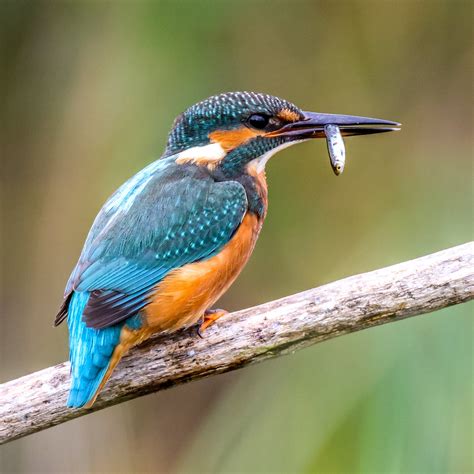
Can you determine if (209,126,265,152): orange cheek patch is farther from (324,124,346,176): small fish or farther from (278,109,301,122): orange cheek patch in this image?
(324,124,346,176): small fish

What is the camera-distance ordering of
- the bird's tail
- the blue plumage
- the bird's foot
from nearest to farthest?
the bird's tail → the blue plumage → the bird's foot

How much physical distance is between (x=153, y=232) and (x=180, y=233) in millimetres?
85

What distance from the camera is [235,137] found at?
2.76 meters

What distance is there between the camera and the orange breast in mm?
2506

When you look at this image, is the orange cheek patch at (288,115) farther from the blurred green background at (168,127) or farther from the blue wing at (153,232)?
the blurred green background at (168,127)

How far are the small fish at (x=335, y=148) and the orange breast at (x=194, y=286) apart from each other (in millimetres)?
325

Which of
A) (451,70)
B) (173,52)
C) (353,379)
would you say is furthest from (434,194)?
(173,52)

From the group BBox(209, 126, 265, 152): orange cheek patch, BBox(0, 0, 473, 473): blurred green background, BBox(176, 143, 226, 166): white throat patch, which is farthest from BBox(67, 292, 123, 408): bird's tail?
BBox(0, 0, 473, 473): blurred green background

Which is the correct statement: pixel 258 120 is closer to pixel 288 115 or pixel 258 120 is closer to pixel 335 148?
pixel 288 115

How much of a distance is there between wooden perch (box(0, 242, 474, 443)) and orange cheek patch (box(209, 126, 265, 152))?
23.3 inches

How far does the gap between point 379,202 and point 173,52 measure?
1.15 meters

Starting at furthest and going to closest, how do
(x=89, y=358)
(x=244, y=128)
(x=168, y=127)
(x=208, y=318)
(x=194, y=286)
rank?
(x=168, y=127) < (x=244, y=128) < (x=208, y=318) < (x=194, y=286) < (x=89, y=358)

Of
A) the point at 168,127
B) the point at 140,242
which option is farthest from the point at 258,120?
the point at 168,127

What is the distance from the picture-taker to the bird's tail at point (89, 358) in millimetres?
2268
